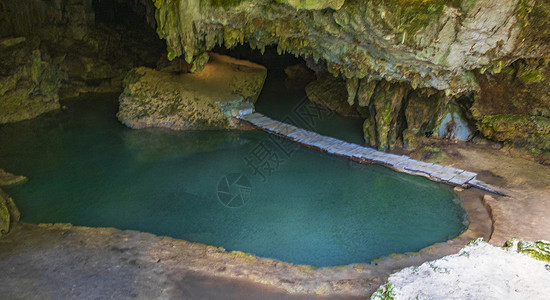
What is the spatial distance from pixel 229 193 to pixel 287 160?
2129mm

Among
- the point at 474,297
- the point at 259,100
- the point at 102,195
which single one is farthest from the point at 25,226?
the point at 259,100

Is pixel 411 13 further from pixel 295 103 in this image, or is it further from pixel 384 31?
pixel 295 103

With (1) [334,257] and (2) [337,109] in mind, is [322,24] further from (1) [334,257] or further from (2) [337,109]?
(2) [337,109]

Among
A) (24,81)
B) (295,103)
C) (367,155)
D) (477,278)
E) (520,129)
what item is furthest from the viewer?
(295,103)

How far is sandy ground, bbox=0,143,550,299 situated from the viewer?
532 cm

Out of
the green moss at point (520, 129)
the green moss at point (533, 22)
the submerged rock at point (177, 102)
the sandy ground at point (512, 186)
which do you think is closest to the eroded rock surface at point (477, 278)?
the sandy ground at point (512, 186)

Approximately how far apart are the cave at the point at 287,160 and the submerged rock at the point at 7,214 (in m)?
0.05

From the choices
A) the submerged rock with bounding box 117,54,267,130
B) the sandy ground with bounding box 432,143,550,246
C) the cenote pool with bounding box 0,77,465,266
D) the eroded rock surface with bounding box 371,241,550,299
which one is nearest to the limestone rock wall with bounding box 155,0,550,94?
the sandy ground with bounding box 432,143,550,246

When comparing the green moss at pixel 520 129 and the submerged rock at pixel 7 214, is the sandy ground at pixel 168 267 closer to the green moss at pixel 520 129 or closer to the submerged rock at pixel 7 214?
the submerged rock at pixel 7 214

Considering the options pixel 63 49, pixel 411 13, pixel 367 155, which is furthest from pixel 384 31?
pixel 63 49

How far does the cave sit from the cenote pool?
5cm

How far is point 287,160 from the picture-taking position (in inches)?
390

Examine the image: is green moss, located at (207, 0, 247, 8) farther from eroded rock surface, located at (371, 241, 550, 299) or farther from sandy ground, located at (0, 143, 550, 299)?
eroded rock surface, located at (371, 241, 550, 299)

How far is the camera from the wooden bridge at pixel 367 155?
8.48 m
